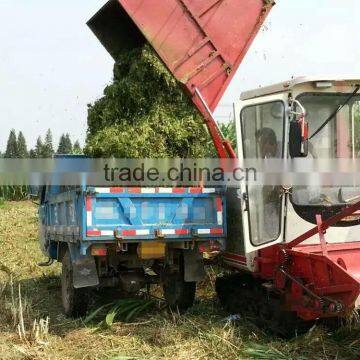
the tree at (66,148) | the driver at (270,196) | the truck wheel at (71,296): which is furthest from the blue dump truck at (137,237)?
the tree at (66,148)

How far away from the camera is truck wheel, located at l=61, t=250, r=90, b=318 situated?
6324 millimetres

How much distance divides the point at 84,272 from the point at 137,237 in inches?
27.6

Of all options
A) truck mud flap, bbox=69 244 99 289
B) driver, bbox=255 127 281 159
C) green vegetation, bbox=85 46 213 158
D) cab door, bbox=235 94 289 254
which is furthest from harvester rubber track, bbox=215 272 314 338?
green vegetation, bbox=85 46 213 158

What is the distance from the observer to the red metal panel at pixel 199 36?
262 inches

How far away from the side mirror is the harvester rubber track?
61.3 inches

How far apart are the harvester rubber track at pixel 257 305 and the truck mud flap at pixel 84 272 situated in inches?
59.9

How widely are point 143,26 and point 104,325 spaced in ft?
11.0

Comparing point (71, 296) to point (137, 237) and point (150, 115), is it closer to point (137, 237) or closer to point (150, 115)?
point (137, 237)

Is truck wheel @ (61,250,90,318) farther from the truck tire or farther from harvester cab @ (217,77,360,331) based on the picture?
harvester cab @ (217,77,360,331)

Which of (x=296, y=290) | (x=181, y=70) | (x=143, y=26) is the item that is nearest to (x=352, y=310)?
(x=296, y=290)

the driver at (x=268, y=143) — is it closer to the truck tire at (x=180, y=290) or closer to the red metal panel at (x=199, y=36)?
the red metal panel at (x=199, y=36)

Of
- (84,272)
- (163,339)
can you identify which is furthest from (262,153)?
(84,272)

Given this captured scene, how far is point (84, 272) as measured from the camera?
5926 mm

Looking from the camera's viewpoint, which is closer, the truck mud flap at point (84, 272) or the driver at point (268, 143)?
the driver at point (268, 143)
